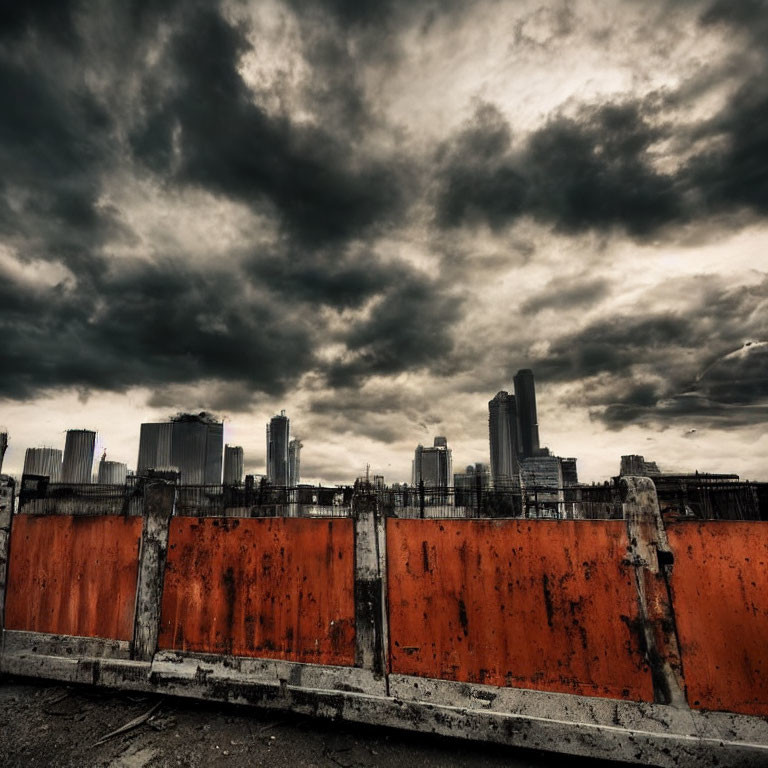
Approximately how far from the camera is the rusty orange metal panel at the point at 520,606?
3998 millimetres

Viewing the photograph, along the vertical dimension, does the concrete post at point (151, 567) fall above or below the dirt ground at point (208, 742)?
above

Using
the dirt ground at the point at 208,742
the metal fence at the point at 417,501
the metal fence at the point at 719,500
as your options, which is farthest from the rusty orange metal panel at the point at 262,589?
the metal fence at the point at 719,500

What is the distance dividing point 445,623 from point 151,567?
10.6ft

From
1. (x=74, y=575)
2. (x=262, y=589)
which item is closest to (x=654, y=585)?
(x=262, y=589)

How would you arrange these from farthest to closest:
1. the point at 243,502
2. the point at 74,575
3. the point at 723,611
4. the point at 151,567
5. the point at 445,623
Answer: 1. the point at 243,502
2. the point at 74,575
3. the point at 151,567
4. the point at 445,623
5. the point at 723,611

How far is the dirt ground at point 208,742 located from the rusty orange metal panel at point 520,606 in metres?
0.55

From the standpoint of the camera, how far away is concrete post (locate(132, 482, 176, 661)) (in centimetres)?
509

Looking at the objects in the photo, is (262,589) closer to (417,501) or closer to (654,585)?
(654,585)

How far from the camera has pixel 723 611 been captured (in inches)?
151

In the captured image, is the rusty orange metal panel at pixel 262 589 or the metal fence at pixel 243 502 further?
the metal fence at pixel 243 502

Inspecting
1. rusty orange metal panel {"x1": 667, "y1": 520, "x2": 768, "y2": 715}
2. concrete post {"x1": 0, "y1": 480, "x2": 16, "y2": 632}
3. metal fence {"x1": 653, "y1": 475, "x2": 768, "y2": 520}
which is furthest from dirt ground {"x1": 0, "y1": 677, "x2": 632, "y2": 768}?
metal fence {"x1": 653, "y1": 475, "x2": 768, "y2": 520}

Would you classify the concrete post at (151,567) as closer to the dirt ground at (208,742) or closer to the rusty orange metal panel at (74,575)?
the rusty orange metal panel at (74,575)

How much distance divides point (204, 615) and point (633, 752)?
4.05 metres

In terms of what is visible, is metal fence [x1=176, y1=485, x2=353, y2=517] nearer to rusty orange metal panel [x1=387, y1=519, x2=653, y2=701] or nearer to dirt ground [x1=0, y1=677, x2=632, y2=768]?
dirt ground [x1=0, y1=677, x2=632, y2=768]
